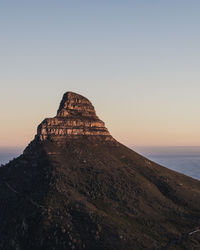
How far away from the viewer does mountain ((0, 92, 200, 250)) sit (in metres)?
122

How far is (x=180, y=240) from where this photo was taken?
142 metres

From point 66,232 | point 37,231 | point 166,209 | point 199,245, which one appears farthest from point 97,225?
point 166,209

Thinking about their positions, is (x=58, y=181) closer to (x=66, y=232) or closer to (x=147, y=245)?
(x=66, y=232)

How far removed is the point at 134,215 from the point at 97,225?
32884 millimetres

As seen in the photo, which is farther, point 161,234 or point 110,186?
point 110,186

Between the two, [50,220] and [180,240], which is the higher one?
[50,220]

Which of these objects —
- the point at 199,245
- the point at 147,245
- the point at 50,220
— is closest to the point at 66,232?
the point at 50,220

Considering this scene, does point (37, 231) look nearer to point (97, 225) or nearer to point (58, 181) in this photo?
point (97, 225)

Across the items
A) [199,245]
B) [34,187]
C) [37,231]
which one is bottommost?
[199,245]

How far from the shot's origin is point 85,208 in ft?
467

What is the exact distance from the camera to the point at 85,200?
15638 cm

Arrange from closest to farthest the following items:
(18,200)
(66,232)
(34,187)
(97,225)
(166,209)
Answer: (66,232) → (97,225) → (18,200) → (34,187) → (166,209)

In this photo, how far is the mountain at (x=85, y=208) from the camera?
12238 centimetres

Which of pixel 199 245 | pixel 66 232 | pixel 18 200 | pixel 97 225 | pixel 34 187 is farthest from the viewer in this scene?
pixel 34 187
